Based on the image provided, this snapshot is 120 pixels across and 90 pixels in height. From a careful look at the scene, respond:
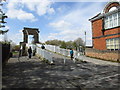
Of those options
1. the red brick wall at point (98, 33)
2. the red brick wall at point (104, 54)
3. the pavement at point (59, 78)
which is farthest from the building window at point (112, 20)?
the pavement at point (59, 78)

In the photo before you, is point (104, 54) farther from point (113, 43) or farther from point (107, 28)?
point (107, 28)

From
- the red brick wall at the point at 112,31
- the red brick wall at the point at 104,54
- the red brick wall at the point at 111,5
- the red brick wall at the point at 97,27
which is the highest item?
the red brick wall at the point at 111,5

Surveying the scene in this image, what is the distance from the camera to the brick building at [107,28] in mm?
17406

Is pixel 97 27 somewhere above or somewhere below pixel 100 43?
above

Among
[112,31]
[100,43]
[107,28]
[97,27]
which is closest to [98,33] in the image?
[97,27]

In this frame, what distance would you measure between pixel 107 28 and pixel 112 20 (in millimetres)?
1455

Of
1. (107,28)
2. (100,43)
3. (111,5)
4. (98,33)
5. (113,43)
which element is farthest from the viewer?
(98,33)

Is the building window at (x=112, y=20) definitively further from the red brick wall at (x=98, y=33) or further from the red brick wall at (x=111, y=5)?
the red brick wall at (x=111, y=5)

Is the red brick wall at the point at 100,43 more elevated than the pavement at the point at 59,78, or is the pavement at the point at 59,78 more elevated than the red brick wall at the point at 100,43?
the red brick wall at the point at 100,43

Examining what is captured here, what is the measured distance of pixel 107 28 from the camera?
19094 millimetres

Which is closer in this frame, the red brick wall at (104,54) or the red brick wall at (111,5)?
the red brick wall at (104,54)

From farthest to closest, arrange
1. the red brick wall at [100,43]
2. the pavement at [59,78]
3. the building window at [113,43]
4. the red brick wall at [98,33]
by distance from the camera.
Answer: the red brick wall at [100,43] → the red brick wall at [98,33] → the building window at [113,43] → the pavement at [59,78]

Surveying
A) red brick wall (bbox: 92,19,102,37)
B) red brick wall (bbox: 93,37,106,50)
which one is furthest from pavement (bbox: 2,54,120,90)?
red brick wall (bbox: 92,19,102,37)

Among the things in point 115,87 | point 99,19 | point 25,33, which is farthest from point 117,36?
point 25,33
